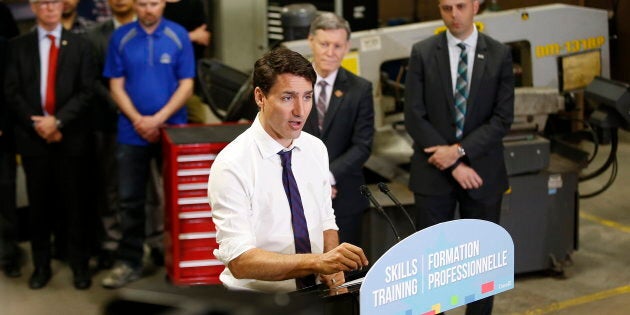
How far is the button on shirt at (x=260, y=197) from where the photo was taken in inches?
113

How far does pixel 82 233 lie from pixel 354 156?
1.84m

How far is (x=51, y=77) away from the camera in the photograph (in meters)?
5.45

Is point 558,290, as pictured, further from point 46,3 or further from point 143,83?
point 46,3

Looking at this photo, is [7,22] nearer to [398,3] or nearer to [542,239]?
[542,239]

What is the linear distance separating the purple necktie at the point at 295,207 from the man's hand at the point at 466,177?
5.61 feet

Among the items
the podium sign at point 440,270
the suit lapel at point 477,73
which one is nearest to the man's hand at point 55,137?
the suit lapel at point 477,73

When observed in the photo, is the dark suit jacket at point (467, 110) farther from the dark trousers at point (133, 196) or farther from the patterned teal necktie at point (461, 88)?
the dark trousers at point (133, 196)

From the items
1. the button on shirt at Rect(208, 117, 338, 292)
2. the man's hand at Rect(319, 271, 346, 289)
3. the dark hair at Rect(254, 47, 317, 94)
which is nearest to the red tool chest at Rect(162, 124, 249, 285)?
the button on shirt at Rect(208, 117, 338, 292)

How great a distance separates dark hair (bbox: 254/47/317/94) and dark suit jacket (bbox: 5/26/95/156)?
271 centimetres

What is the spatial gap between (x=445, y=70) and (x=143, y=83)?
1.68 m

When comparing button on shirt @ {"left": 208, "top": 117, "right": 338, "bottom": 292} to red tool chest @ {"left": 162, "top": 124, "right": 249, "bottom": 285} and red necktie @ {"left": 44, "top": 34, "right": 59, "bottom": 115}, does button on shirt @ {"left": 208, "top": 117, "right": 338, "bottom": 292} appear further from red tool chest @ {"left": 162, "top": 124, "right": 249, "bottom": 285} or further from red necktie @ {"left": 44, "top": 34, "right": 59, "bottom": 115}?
red necktie @ {"left": 44, "top": 34, "right": 59, "bottom": 115}

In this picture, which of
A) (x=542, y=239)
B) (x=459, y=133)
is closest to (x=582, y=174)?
(x=542, y=239)

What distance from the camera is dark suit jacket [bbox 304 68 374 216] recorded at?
4.60 m

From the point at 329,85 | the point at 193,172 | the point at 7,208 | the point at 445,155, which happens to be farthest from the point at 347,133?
the point at 7,208
